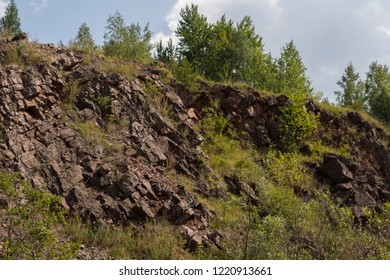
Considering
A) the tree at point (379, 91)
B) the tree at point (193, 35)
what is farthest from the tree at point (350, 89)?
the tree at point (193, 35)

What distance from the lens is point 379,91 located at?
115ft

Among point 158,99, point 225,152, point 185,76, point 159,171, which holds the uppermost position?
point 185,76

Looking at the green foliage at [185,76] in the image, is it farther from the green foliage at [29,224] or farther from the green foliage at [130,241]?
the green foliage at [29,224]

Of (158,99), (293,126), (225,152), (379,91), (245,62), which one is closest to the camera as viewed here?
(158,99)

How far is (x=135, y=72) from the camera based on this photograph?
15648 mm

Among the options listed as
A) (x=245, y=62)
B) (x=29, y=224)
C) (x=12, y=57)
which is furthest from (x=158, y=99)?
(x=245, y=62)

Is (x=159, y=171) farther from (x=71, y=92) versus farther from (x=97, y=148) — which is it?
(x=71, y=92)

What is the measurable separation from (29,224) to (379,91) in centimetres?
3426

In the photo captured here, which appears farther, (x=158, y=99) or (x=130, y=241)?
(x=158, y=99)

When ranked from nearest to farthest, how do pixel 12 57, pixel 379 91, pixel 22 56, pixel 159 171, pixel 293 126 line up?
pixel 159 171 → pixel 12 57 → pixel 22 56 → pixel 293 126 → pixel 379 91

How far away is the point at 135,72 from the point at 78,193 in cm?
701

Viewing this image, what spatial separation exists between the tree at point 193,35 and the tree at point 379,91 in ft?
50.4

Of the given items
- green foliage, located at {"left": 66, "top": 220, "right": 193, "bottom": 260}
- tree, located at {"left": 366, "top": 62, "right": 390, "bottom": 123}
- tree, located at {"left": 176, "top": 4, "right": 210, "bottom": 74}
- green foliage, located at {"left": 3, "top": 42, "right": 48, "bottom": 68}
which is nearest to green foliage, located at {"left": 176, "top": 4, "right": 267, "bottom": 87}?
tree, located at {"left": 176, "top": 4, "right": 210, "bottom": 74}

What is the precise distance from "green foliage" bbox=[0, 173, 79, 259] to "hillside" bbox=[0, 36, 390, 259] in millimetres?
45
